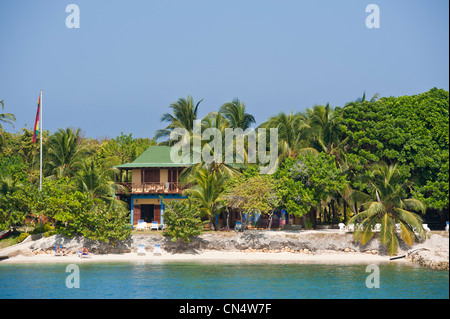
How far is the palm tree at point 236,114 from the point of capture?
43.1 metres

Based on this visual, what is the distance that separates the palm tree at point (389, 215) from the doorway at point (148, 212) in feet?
57.2

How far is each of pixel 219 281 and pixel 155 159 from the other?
1922 centimetres

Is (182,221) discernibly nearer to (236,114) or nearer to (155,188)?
(155,188)

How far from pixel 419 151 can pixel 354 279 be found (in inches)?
495

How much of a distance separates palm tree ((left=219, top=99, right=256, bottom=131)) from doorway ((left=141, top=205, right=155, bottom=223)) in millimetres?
9808

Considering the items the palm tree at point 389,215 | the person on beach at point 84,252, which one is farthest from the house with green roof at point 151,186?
the palm tree at point 389,215

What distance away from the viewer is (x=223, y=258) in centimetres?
3169

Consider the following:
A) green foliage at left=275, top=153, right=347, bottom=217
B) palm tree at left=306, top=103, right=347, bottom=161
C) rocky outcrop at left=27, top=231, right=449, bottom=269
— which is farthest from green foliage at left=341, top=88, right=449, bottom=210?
rocky outcrop at left=27, top=231, right=449, bottom=269

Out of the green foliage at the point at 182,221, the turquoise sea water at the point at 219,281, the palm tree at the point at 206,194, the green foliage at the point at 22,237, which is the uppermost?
the palm tree at the point at 206,194

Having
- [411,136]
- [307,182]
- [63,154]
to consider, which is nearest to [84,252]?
[63,154]

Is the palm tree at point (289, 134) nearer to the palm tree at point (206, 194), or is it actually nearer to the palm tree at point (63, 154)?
the palm tree at point (206, 194)

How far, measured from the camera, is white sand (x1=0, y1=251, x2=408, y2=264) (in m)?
30.4

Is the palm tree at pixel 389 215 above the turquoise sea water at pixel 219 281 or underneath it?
above
